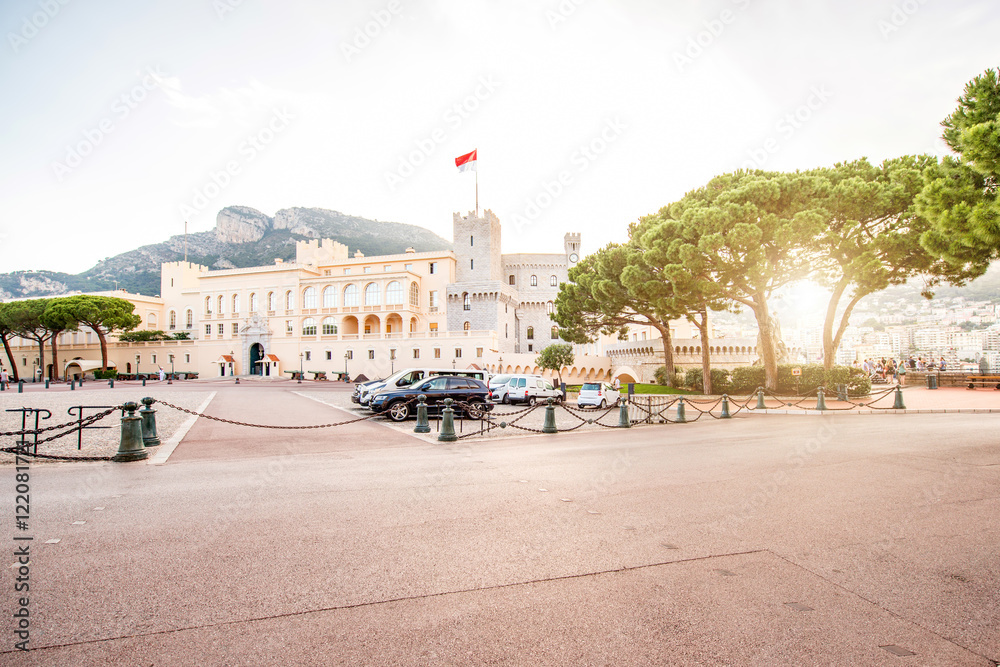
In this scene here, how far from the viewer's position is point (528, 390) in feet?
82.9

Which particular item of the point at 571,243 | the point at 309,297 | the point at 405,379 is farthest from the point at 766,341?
the point at 309,297

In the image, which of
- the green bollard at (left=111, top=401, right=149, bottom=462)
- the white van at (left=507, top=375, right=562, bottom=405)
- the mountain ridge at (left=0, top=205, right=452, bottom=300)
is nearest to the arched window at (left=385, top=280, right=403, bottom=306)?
the white van at (left=507, top=375, right=562, bottom=405)

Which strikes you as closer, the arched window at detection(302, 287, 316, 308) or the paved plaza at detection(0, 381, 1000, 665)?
the paved plaza at detection(0, 381, 1000, 665)

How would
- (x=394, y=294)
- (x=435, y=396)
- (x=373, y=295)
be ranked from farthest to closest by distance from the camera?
(x=373, y=295)
(x=394, y=294)
(x=435, y=396)

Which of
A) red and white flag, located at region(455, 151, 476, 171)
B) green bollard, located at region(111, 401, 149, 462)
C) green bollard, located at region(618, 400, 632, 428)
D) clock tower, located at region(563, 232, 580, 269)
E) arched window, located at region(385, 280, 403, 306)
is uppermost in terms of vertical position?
red and white flag, located at region(455, 151, 476, 171)

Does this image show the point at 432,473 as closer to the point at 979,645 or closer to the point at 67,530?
the point at 67,530

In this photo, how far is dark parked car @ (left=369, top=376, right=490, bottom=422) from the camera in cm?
1655

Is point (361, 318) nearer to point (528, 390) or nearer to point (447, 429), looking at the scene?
point (528, 390)

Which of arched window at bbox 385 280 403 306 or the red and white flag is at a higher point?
the red and white flag

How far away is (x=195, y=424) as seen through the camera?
14906 mm

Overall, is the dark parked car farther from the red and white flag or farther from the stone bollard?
the red and white flag

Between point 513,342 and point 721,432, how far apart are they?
51926mm

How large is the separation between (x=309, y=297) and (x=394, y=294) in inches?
415

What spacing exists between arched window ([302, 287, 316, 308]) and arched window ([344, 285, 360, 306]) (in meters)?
4.04
